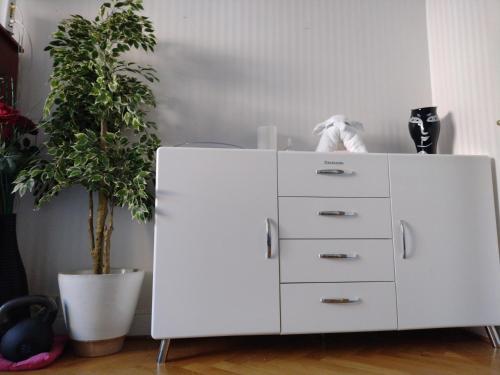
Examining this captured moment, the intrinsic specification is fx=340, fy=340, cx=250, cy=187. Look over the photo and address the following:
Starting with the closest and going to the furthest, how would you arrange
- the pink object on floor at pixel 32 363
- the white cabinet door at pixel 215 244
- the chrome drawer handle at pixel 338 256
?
the pink object on floor at pixel 32 363 → the white cabinet door at pixel 215 244 → the chrome drawer handle at pixel 338 256

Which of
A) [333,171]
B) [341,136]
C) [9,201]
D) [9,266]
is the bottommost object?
[9,266]

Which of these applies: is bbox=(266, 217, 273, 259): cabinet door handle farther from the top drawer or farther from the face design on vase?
the face design on vase

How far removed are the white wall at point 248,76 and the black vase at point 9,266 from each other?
24cm

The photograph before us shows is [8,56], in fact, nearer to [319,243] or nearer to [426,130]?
[319,243]

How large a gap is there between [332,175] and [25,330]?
55.1 inches

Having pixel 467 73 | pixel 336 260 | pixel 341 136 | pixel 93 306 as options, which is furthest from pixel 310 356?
pixel 467 73

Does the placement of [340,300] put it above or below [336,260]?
below

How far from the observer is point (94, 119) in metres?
1.71

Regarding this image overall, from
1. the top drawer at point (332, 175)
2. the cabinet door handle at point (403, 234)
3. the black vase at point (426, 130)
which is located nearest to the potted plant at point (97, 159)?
the top drawer at point (332, 175)

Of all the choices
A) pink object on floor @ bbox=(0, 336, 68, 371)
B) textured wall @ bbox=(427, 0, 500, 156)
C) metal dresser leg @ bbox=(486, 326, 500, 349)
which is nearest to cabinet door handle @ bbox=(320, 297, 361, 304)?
metal dresser leg @ bbox=(486, 326, 500, 349)

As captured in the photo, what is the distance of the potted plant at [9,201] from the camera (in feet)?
4.82

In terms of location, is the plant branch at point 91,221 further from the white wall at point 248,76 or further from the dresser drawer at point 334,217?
the dresser drawer at point 334,217

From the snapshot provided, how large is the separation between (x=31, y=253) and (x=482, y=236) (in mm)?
2220

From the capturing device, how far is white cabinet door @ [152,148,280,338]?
1.38 m
